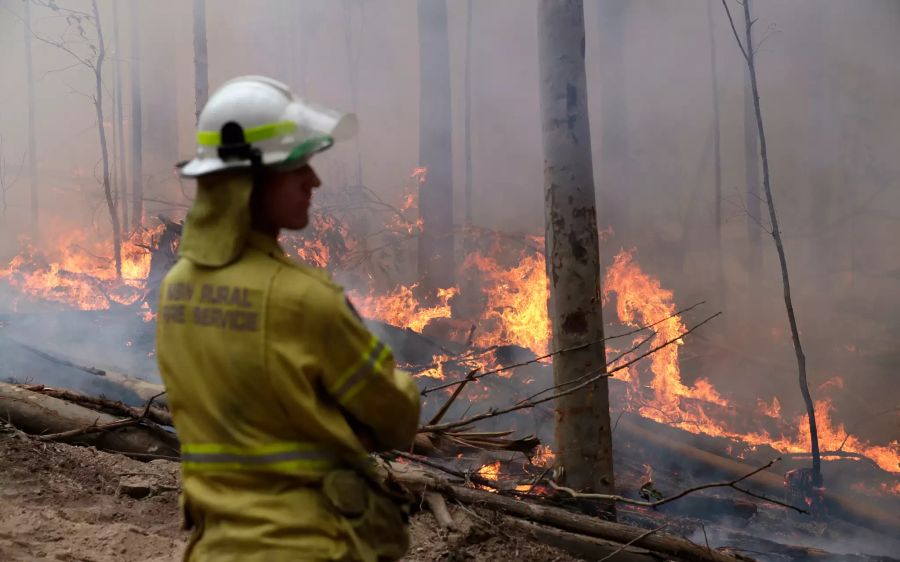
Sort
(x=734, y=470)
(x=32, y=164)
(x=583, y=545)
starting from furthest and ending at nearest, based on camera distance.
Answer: (x=32, y=164) < (x=734, y=470) < (x=583, y=545)

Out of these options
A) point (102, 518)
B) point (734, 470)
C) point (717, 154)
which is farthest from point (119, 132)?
point (734, 470)

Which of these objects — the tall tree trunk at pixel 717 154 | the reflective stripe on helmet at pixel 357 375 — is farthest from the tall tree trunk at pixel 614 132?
the reflective stripe on helmet at pixel 357 375

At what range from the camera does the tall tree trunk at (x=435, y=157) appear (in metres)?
12.9

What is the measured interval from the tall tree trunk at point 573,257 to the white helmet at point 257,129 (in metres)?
3.37

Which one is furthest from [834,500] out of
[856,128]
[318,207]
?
[856,128]

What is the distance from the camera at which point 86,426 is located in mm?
4484

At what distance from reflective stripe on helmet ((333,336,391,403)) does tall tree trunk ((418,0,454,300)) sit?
11.3 metres

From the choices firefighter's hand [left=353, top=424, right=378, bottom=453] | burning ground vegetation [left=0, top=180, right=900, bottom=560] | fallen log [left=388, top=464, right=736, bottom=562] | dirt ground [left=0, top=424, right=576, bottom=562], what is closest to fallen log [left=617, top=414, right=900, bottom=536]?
burning ground vegetation [left=0, top=180, right=900, bottom=560]

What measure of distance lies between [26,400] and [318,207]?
8.84 meters

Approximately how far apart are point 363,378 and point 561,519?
273cm

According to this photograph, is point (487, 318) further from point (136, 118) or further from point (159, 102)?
point (159, 102)

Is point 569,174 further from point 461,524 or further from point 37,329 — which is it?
point 37,329

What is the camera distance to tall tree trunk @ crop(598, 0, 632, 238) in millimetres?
16984

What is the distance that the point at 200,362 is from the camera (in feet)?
4.95
